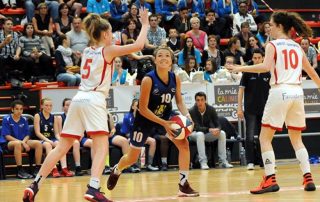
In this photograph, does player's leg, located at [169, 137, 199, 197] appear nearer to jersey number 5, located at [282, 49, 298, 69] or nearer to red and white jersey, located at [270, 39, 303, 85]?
red and white jersey, located at [270, 39, 303, 85]

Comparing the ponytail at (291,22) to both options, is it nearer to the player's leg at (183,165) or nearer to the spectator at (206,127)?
the player's leg at (183,165)

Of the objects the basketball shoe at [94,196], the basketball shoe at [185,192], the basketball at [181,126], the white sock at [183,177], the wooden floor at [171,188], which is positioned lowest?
the wooden floor at [171,188]

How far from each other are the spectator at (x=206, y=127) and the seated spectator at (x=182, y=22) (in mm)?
4451

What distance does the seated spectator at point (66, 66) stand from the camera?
16.3m

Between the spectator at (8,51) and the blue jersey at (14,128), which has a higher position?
the spectator at (8,51)

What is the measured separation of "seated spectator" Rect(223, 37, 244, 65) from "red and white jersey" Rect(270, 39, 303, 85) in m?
9.49

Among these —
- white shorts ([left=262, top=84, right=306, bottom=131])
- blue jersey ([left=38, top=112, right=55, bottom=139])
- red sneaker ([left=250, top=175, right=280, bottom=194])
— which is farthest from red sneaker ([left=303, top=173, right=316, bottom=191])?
blue jersey ([left=38, top=112, right=55, bottom=139])

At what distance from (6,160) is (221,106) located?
15.5ft

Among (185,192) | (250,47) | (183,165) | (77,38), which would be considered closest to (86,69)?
(183,165)

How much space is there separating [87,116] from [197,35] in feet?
37.7

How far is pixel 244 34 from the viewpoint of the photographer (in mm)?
19656

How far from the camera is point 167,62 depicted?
9062 millimetres

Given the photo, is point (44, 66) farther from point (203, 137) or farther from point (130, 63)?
point (203, 137)

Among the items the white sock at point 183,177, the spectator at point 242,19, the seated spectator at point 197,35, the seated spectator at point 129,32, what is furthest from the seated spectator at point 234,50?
the white sock at point 183,177
